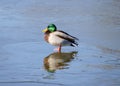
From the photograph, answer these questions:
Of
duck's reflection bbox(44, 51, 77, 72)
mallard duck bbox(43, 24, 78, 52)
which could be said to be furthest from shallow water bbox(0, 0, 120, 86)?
mallard duck bbox(43, 24, 78, 52)

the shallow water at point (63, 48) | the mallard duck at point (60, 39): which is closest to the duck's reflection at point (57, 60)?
the shallow water at point (63, 48)

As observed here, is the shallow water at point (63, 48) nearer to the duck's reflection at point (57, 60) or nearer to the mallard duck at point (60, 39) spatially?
the duck's reflection at point (57, 60)

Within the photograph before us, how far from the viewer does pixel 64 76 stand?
7.69 meters

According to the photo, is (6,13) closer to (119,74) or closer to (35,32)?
(35,32)

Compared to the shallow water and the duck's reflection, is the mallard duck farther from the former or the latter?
the duck's reflection

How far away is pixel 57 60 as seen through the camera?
8984mm

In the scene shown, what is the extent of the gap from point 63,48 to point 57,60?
1.28 meters

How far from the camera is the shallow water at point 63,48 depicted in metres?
7.62

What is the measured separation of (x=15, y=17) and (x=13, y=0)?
254cm

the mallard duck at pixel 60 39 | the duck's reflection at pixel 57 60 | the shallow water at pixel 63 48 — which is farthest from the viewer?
the mallard duck at pixel 60 39

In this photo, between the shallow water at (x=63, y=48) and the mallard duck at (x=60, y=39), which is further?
the mallard duck at (x=60, y=39)

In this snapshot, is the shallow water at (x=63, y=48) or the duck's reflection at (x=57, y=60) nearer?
the shallow water at (x=63, y=48)

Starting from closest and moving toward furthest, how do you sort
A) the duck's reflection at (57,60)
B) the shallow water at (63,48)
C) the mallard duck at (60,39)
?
the shallow water at (63,48)
the duck's reflection at (57,60)
the mallard duck at (60,39)

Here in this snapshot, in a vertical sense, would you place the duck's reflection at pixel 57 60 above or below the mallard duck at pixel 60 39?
below
